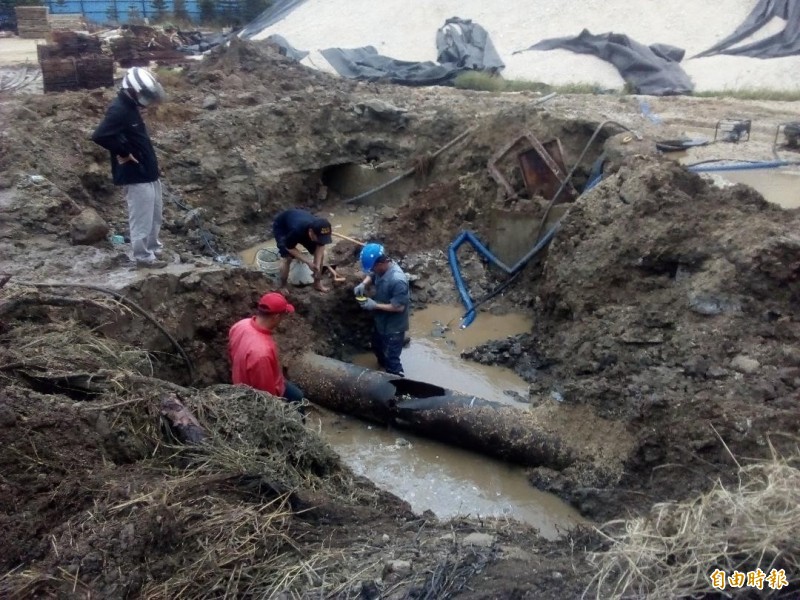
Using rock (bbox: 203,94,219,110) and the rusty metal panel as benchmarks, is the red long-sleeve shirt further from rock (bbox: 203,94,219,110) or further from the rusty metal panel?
rock (bbox: 203,94,219,110)

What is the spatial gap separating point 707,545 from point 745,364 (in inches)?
A: 133

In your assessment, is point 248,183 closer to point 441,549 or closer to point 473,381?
point 473,381

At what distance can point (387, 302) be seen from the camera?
7605 mm

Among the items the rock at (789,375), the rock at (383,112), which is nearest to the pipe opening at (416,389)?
the rock at (789,375)

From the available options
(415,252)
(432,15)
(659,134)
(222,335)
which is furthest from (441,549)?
(432,15)

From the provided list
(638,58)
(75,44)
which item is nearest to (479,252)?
(638,58)

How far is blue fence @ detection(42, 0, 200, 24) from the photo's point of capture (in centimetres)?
3045

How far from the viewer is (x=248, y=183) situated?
1111 centimetres

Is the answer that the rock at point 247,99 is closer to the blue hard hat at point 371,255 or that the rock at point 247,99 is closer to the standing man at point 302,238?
the standing man at point 302,238

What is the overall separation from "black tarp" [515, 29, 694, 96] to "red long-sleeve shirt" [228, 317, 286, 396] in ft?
46.8

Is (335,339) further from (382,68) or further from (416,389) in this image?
(382,68)

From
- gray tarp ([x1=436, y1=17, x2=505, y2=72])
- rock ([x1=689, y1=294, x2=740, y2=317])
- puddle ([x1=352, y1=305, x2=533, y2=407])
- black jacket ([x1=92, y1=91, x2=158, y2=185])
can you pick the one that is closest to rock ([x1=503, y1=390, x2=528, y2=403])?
puddle ([x1=352, y1=305, x2=533, y2=407])

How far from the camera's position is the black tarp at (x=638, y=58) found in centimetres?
1750

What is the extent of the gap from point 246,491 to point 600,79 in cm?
1684
